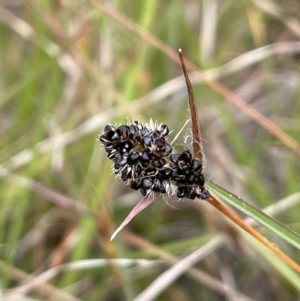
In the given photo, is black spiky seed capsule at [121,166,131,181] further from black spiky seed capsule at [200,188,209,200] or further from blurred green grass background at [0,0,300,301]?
blurred green grass background at [0,0,300,301]

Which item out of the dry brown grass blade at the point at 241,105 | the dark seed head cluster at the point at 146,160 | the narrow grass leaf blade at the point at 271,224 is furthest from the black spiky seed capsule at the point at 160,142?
the dry brown grass blade at the point at 241,105

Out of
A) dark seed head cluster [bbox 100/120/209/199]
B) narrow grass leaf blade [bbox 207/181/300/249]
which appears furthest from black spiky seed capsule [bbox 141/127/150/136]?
narrow grass leaf blade [bbox 207/181/300/249]

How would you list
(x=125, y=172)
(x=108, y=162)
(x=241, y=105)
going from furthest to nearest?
(x=108, y=162) < (x=241, y=105) < (x=125, y=172)

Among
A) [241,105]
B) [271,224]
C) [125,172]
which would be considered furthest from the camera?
[241,105]

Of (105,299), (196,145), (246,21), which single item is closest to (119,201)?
(105,299)

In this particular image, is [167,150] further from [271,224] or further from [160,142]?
[271,224]

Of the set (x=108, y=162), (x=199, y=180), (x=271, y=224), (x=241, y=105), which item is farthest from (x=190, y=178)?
(x=108, y=162)
